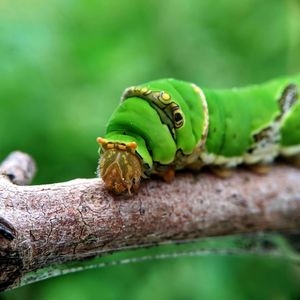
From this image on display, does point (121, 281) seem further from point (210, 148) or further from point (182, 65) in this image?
point (182, 65)

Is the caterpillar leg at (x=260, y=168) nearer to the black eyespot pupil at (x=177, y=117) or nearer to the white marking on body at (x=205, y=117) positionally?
the white marking on body at (x=205, y=117)

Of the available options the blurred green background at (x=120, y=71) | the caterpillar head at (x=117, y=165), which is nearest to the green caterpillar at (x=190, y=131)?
the caterpillar head at (x=117, y=165)

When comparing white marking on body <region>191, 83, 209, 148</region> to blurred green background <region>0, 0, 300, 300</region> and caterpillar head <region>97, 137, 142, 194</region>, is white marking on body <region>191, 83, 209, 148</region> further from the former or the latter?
blurred green background <region>0, 0, 300, 300</region>

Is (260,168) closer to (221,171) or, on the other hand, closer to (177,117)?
(221,171)

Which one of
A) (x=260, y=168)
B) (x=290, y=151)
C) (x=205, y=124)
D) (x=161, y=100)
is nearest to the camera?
(x=161, y=100)

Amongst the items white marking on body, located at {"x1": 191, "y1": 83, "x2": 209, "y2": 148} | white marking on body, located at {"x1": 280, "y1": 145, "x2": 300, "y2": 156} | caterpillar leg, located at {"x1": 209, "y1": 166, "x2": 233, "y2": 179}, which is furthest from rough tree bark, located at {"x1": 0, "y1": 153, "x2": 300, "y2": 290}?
white marking on body, located at {"x1": 280, "y1": 145, "x2": 300, "y2": 156}

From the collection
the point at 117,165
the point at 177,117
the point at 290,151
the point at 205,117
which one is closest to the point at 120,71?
the point at 290,151

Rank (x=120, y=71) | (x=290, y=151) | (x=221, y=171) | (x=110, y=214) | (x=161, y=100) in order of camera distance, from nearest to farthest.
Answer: (x=110, y=214)
(x=161, y=100)
(x=221, y=171)
(x=290, y=151)
(x=120, y=71)
